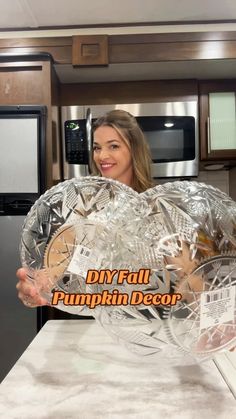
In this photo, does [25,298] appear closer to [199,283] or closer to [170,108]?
[199,283]

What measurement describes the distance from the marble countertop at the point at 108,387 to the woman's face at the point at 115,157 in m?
0.71

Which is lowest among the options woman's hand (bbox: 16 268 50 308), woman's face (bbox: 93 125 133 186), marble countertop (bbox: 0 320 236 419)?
marble countertop (bbox: 0 320 236 419)

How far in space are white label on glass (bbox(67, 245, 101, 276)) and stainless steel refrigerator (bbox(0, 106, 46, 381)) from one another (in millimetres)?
1121

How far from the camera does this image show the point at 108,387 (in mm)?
502

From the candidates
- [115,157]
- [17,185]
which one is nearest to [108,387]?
[115,157]

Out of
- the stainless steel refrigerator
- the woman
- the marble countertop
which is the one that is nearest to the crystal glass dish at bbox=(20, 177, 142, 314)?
the marble countertop

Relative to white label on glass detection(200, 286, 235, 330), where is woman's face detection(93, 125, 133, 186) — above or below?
above

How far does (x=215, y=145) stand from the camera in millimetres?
1840

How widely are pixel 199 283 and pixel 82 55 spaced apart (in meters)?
1.51

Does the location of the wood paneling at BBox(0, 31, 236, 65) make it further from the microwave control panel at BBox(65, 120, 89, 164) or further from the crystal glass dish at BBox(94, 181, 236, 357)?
the crystal glass dish at BBox(94, 181, 236, 357)

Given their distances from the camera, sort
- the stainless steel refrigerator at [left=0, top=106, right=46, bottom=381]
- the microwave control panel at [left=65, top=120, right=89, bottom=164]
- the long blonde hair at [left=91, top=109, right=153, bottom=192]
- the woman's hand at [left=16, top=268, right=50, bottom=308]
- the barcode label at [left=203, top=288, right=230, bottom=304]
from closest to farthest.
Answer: the barcode label at [left=203, top=288, right=230, bottom=304] → the woman's hand at [left=16, top=268, right=50, bottom=308] → the long blonde hair at [left=91, top=109, right=153, bottom=192] → the stainless steel refrigerator at [left=0, top=106, right=46, bottom=381] → the microwave control panel at [left=65, top=120, right=89, bottom=164]

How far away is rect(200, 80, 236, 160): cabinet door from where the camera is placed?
1.83m

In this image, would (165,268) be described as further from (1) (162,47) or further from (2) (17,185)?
(1) (162,47)

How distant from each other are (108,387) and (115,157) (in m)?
0.87
